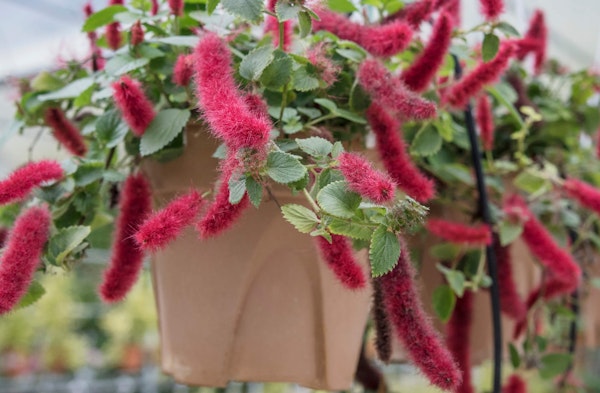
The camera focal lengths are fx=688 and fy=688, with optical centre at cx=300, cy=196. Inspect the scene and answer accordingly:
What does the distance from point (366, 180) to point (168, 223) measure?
0.11 m

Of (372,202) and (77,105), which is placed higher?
(372,202)

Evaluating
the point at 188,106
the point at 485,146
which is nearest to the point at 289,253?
the point at 188,106

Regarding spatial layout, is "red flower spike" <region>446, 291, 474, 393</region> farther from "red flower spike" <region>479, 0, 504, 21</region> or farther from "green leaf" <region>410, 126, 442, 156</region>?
"red flower spike" <region>479, 0, 504, 21</region>

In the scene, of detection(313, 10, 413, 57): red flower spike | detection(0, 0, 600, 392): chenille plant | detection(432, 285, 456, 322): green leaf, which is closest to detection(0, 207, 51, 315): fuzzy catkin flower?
detection(0, 0, 600, 392): chenille plant

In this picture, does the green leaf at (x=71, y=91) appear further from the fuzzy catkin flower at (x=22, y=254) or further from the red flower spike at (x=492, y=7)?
the red flower spike at (x=492, y=7)

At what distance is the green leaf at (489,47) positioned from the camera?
0.48 meters

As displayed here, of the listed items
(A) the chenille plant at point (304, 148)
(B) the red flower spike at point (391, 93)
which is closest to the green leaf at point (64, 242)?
Answer: (A) the chenille plant at point (304, 148)

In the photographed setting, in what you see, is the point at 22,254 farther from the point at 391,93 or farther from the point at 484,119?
the point at 484,119

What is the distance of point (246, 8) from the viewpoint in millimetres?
393

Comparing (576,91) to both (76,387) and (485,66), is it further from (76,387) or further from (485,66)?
(76,387)

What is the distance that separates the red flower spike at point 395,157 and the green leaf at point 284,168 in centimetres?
9

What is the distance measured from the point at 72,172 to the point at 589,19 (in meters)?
1.38

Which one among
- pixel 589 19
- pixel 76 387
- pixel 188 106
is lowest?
pixel 76 387

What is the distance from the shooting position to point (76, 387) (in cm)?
213
